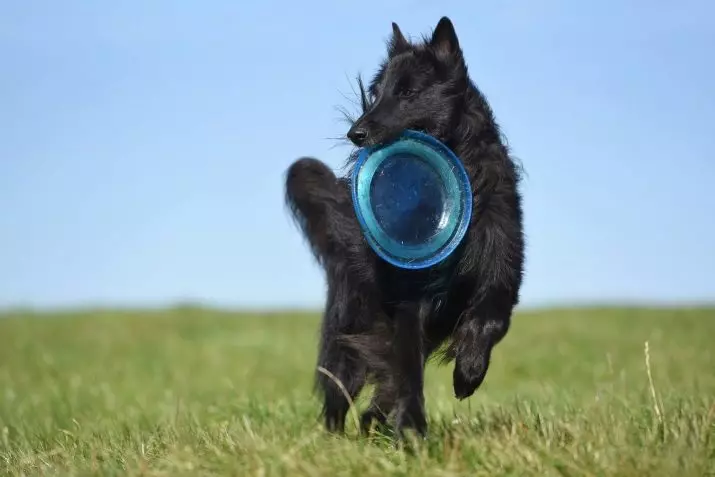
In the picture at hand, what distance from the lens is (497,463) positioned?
3.83m

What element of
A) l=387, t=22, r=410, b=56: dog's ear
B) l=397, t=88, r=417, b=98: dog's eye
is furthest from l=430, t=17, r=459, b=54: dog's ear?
l=397, t=88, r=417, b=98: dog's eye

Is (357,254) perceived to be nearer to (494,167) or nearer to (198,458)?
(494,167)

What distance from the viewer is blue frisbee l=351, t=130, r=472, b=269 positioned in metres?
4.75

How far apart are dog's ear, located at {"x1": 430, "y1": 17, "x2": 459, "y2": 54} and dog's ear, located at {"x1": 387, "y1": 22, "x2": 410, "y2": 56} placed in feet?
0.64

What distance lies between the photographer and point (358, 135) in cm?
472

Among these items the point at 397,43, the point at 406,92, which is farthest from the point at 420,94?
the point at 397,43

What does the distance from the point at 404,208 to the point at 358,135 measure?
448 millimetres

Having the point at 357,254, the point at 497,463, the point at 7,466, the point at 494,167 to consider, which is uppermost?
the point at 494,167

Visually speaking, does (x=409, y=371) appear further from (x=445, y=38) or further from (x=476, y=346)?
(x=445, y=38)

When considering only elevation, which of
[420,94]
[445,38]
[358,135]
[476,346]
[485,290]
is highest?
[445,38]

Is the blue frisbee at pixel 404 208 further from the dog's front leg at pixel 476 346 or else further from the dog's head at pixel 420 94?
the dog's front leg at pixel 476 346

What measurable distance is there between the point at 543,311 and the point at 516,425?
14.5m

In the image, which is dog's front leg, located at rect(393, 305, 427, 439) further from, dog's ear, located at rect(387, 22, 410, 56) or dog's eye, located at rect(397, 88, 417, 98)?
dog's ear, located at rect(387, 22, 410, 56)

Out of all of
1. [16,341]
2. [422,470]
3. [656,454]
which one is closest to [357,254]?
[422,470]
